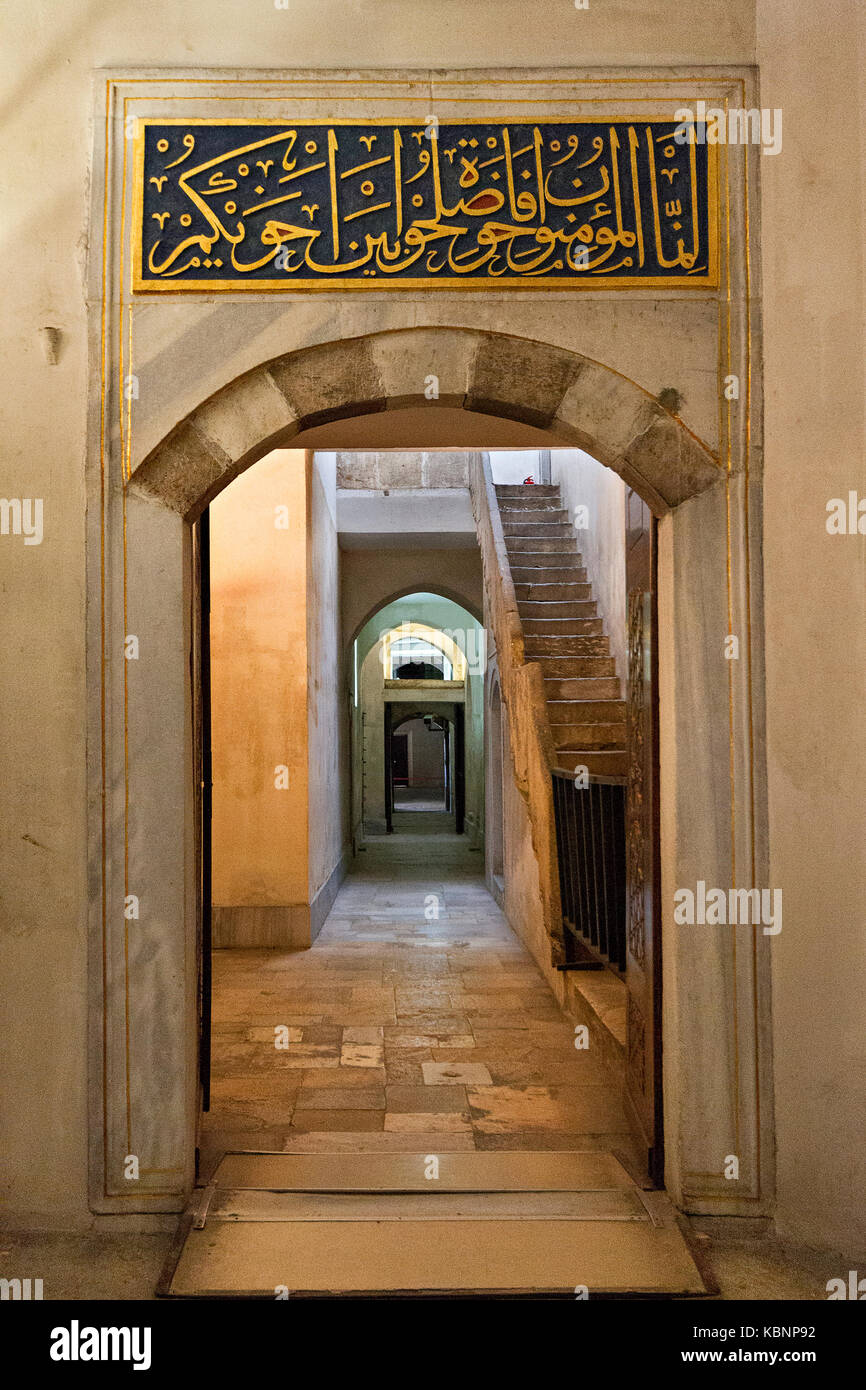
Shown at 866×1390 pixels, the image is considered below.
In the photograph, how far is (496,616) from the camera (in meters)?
7.90

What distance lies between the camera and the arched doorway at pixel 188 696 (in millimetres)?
3109

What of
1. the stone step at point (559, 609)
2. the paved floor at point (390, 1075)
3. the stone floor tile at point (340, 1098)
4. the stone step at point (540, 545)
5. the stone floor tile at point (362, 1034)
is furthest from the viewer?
the stone step at point (540, 545)

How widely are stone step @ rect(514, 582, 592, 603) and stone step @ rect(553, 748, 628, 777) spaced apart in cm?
200

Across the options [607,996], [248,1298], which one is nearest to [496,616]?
[607,996]

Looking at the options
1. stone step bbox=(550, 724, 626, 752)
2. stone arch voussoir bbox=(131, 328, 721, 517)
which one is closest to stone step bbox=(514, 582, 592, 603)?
stone step bbox=(550, 724, 626, 752)

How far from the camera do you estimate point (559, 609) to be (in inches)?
301

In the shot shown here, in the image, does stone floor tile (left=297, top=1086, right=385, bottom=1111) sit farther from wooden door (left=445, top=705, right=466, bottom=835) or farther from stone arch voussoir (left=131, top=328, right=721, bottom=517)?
wooden door (left=445, top=705, right=466, bottom=835)

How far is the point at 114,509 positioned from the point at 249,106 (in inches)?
57.4

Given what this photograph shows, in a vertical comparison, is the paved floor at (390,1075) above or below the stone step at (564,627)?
below

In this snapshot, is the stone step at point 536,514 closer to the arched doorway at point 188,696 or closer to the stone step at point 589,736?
the stone step at point 589,736

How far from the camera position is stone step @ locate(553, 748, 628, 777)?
596 centimetres

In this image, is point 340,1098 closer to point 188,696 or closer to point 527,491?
point 188,696

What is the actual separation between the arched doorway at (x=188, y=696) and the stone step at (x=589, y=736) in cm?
294

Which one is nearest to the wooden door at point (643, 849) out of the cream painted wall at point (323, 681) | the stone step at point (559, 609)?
the stone step at point (559, 609)
